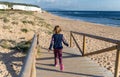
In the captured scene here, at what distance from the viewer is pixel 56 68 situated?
28.0 feet

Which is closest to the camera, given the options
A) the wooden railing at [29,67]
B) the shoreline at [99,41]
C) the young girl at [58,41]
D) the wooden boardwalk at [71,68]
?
the wooden railing at [29,67]

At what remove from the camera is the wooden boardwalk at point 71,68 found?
779 centimetres

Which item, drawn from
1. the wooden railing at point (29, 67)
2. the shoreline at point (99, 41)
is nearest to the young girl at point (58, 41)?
the shoreline at point (99, 41)

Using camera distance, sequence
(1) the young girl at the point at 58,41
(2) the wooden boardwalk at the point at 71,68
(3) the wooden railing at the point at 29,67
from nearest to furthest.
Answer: (3) the wooden railing at the point at 29,67, (2) the wooden boardwalk at the point at 71,68, (1) the young girl at the point at 58,41

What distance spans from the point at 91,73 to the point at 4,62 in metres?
3.49

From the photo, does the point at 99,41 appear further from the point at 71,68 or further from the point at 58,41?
the point at 58,41

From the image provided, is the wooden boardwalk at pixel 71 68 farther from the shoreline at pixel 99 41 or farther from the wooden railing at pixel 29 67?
the wooden railing at pixel 29 67

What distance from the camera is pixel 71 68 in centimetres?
856

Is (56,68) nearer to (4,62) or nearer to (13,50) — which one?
(4,62)

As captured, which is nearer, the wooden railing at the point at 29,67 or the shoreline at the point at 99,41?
the wooden railing at the point at 29,67

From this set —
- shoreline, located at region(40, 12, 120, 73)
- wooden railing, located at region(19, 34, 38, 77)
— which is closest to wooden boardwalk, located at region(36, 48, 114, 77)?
shoreline, located at region(40, 12, 120, 73)

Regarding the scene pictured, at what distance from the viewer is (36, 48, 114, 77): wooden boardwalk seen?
7.79 metres

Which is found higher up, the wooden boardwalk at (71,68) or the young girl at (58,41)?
the young girl at (58,41)

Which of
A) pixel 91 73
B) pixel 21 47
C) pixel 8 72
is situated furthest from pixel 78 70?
pixel 21 47
